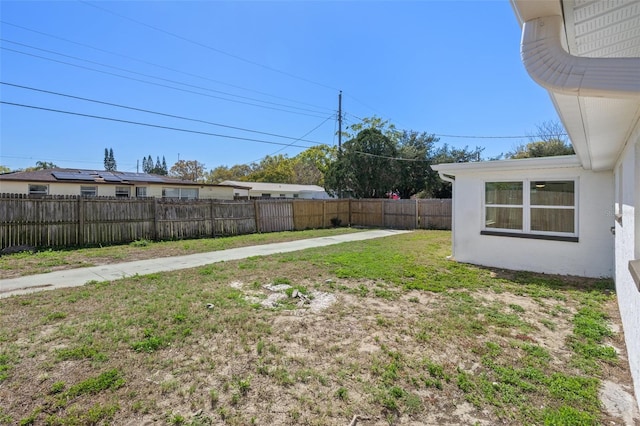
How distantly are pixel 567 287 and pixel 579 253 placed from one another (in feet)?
4.26

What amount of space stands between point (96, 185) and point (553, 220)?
21080mm

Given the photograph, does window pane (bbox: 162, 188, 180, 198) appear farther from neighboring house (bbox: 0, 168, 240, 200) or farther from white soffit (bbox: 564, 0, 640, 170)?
white soffit (bbox: 564, 0, 640, 170)

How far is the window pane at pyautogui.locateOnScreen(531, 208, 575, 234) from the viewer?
6371 mm

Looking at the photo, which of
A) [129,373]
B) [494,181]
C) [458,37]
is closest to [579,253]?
[494,181]

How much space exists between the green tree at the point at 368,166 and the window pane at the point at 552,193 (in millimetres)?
14370

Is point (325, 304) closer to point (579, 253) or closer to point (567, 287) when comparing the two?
point (567, 287)

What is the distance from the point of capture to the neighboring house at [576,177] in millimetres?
1561

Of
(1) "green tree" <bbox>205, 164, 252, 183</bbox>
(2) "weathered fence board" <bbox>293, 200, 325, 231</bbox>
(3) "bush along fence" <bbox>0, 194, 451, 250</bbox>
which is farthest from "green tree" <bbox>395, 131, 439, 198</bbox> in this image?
(1) "green tree" <bbox>205, 164, 252, 183</bbox>

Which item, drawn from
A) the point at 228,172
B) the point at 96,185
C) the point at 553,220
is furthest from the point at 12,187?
the point at 228,172

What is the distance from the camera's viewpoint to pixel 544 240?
6551 millimetres

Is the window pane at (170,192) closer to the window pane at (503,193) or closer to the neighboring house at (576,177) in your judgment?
the neighboring house at (576,177)

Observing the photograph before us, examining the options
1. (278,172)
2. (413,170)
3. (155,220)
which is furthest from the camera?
(278,172)

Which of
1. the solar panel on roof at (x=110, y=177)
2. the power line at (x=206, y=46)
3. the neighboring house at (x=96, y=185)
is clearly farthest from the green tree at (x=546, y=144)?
the solar panel on roof at (x=110, y=177)

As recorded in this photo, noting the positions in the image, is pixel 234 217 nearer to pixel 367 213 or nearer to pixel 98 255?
pixel 98 255
